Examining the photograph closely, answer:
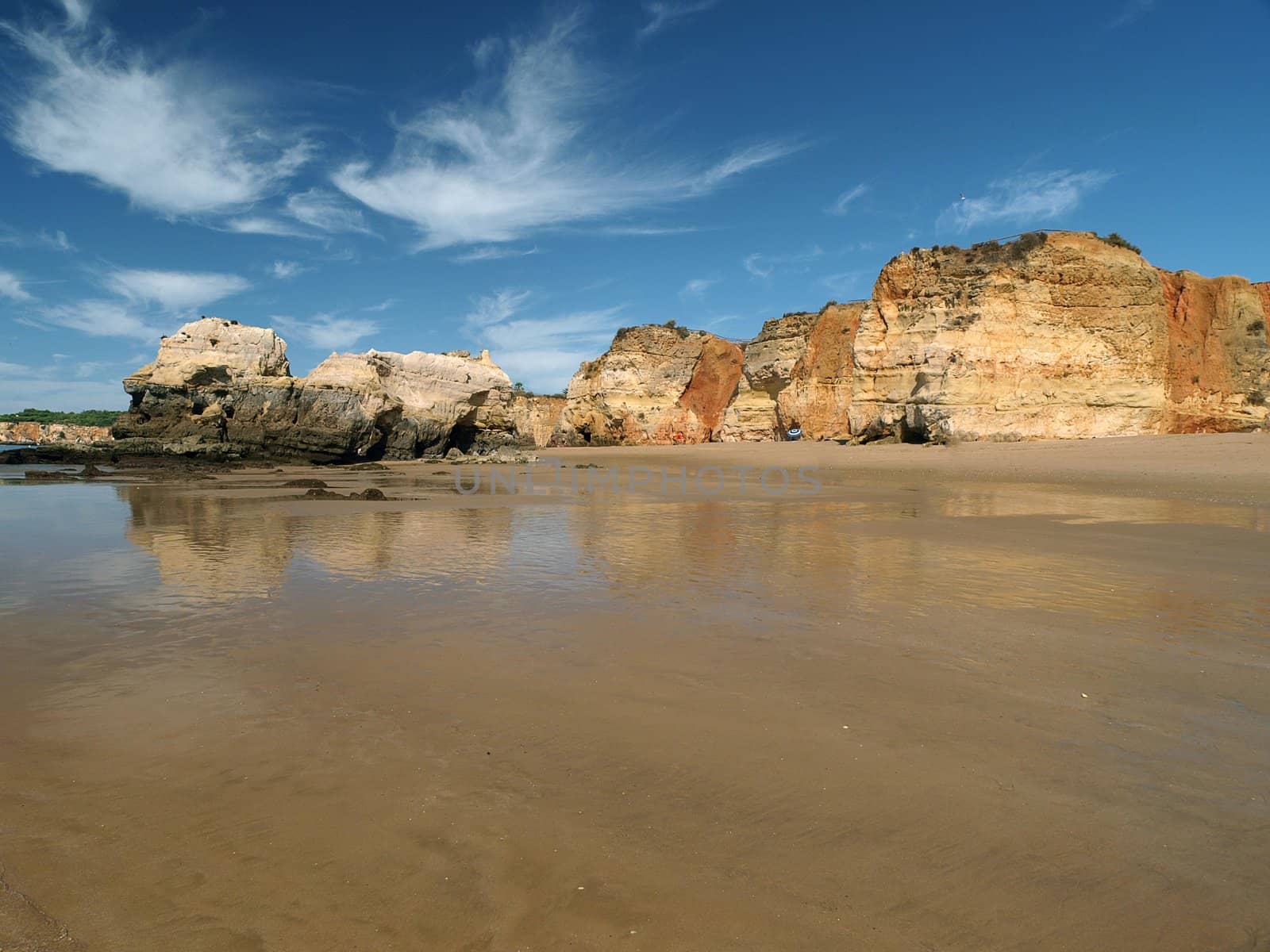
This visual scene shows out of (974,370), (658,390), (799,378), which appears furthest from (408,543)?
(658,390)

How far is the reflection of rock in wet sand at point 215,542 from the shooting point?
5133 millimetres

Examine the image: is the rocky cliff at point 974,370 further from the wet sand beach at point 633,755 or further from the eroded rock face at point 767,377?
the wet sand beach at point 633,755

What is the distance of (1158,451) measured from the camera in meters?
17.5

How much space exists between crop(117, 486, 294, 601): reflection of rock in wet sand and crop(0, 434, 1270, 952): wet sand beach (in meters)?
0.08

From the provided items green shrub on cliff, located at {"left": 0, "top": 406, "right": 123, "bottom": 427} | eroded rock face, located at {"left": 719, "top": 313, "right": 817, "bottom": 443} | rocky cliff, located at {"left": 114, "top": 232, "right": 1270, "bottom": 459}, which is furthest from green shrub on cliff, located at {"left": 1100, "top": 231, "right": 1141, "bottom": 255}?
green shrub on cliff, located at {"left": 0, "top": 406, "right": 123, "bottom": 427}

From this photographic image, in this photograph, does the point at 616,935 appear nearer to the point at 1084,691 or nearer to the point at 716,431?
the point at 1084,691

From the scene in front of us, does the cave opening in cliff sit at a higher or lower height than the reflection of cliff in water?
higher

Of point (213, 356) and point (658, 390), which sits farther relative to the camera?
point (658, 390)

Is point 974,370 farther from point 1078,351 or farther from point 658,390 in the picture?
point 658,390

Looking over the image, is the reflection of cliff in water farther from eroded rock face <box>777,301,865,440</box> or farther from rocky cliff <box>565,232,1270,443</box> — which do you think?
eroded rock face <box>777,301,865,440</box>

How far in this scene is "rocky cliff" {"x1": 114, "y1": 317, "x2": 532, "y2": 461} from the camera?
22.7 metres

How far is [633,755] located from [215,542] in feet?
20.5

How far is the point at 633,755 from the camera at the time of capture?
2.43 metres

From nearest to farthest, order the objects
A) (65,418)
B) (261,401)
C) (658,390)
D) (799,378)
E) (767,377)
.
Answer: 1. (261,401)
2. (799,378)
3. (767,377)
4. (658,390)
5. (65,418)
